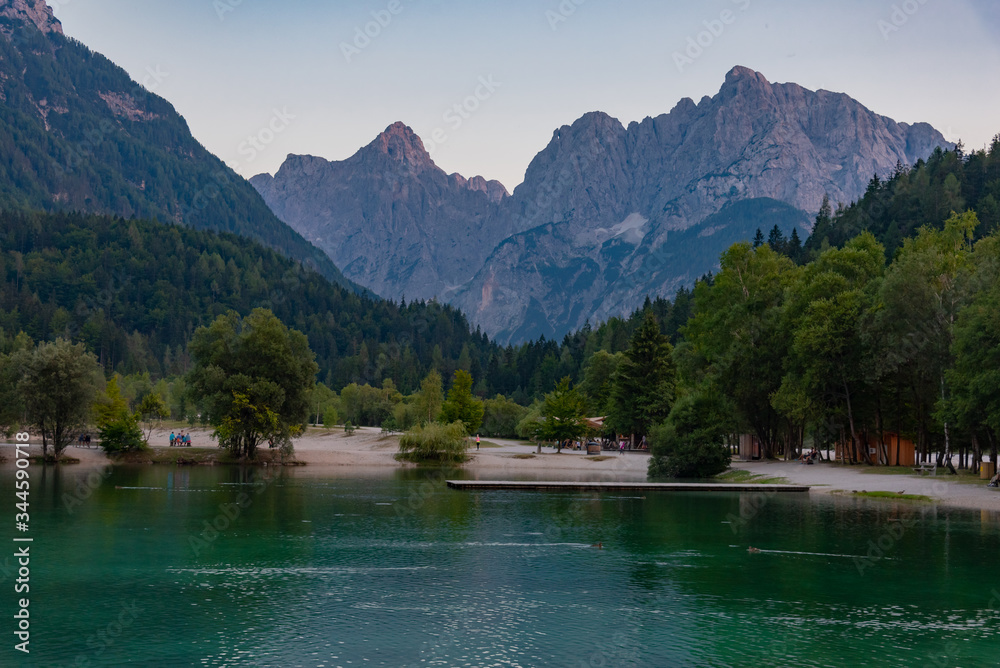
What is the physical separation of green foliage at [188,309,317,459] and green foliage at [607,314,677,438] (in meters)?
42.5

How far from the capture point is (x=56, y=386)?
84.6 meters

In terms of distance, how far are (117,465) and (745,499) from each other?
2586 inches

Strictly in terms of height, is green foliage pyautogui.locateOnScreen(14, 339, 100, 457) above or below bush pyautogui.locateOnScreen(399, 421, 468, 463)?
above

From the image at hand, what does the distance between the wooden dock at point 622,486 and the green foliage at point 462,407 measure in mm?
56959

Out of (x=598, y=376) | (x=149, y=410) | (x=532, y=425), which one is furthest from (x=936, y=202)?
(x=149, y=410)

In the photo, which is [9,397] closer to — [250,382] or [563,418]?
[250,382]

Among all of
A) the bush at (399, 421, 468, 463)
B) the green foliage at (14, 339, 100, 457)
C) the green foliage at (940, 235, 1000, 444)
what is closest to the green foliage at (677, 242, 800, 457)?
the green foliage at (940, 235, 1000, 444)

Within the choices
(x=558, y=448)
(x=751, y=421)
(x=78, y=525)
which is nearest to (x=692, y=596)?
(x=78, y=525)

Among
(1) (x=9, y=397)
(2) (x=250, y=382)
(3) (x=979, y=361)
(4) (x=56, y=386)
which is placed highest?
(3) (x=979, y=361)

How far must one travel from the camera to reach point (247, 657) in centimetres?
2317

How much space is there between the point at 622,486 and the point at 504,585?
41.2 meters

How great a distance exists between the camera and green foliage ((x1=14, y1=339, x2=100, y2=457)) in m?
83.9

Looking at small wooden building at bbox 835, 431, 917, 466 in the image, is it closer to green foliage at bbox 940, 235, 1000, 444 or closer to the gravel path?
the gravel path

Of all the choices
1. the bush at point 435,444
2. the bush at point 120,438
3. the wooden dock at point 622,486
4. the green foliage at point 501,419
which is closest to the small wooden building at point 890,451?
the wooden dock at point 622,486
